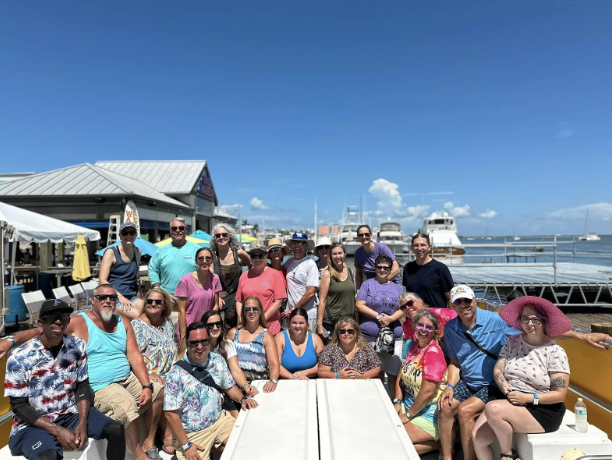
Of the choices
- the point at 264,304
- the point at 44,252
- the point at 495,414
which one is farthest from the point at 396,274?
the point at 44,252

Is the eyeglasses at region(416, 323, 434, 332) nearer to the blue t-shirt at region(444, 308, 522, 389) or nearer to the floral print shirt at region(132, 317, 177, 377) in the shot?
the blue t-shirt at region(444, 308, 522, 389)

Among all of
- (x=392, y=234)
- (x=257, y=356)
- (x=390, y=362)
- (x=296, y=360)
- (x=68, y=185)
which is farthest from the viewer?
(x=392, y=234)

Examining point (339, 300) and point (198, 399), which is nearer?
point (198, 399)

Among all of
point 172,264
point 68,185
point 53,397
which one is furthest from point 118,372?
→ point 68,185

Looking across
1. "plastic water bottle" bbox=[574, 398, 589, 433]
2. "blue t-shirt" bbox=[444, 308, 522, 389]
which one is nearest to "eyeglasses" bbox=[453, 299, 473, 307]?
"blue t-shirt" bbox=[444, 308, 522, 389]

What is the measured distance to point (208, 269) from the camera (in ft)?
12.4

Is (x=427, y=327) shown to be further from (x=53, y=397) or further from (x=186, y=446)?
(x=53, y=397)

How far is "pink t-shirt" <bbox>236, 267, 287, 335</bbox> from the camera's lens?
12.5ft

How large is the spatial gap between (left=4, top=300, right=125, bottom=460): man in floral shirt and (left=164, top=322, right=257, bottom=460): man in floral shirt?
0.38 meters

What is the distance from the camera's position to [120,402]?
111 inches

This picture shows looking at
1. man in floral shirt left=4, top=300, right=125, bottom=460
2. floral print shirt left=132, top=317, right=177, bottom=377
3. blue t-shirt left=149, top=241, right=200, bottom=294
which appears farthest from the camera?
blue t-shirt left=149, top=241, right=200, bottom=294

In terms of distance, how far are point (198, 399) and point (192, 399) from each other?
0.04m

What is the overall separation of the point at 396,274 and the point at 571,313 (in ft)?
37.3

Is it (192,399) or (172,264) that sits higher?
(172,264)
